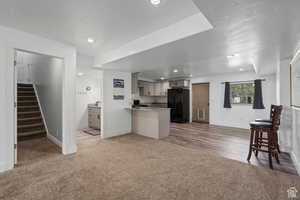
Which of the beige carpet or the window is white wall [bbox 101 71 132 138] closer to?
the beige carpet

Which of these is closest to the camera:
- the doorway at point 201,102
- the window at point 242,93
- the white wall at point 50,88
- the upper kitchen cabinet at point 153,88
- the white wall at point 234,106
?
the white wall at point 50,88

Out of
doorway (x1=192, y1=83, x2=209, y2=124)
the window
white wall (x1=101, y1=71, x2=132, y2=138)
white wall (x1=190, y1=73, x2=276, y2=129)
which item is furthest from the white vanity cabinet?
the window

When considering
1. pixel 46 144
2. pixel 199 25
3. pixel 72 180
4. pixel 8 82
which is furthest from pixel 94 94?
pixel 199 25

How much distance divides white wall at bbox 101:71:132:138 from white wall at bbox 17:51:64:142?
118 centimetres

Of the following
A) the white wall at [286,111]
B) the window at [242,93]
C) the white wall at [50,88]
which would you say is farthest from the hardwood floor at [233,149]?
the white wall at [50,88]

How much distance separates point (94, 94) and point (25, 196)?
456cm

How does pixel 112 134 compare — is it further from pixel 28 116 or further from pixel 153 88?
pixel 153 88

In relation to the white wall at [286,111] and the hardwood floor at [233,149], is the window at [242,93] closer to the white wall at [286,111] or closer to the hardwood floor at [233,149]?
the hardwood floor at [233,149]

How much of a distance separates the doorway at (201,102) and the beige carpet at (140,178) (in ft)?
13.8

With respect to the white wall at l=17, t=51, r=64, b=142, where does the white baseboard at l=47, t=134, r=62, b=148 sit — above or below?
below

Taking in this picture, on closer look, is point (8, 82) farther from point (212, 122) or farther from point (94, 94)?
point (212, 122)

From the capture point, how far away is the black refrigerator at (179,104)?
22.7 feet

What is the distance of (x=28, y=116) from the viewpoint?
4.48 m

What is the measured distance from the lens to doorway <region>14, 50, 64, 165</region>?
10.6 ft
